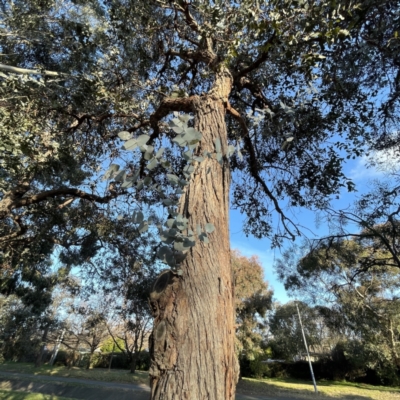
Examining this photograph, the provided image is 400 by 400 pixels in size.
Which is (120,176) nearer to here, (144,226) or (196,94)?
(144,226)

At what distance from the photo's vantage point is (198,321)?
1.33m

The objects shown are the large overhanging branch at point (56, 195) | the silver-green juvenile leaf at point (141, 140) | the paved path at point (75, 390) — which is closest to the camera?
the silver-green juvenile leaf at point (141, 140)

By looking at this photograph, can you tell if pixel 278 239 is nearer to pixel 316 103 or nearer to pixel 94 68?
pixel 316 103

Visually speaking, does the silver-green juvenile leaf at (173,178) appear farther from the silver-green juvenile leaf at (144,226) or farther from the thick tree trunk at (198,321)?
the thick tree trunk at (198,321)

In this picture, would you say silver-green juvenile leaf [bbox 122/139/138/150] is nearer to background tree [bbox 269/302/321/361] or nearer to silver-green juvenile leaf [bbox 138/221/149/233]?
silver-green juvenile leaf [bbox 138/221/149/233]

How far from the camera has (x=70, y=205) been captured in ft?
23.0

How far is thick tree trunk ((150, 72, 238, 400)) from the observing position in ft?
4.01

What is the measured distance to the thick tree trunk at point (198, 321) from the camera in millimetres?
1224

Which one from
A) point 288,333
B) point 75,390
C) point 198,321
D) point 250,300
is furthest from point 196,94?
point 288,333

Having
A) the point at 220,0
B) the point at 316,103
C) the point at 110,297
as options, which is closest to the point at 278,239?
the point at 316,103

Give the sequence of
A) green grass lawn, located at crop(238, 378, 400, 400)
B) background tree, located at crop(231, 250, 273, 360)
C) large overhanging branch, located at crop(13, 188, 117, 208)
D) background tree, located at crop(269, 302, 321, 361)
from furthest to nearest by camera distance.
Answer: background tree, located at crop(269, 302, 321, 361), background tree, located at crop(231, 250, 273, 360), green grass lawn, located at crop(238, 378, 400, 400), large overhanging branch, located at crop(13, 188, 117, 208)

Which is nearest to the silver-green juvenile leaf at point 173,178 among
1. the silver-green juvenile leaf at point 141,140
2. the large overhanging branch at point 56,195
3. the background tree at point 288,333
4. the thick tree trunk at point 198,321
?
the silver-green juvenile leaf at point 141,140

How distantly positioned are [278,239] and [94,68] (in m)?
4.11

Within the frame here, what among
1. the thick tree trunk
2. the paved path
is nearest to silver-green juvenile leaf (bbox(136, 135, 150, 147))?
the thick tree trunk
